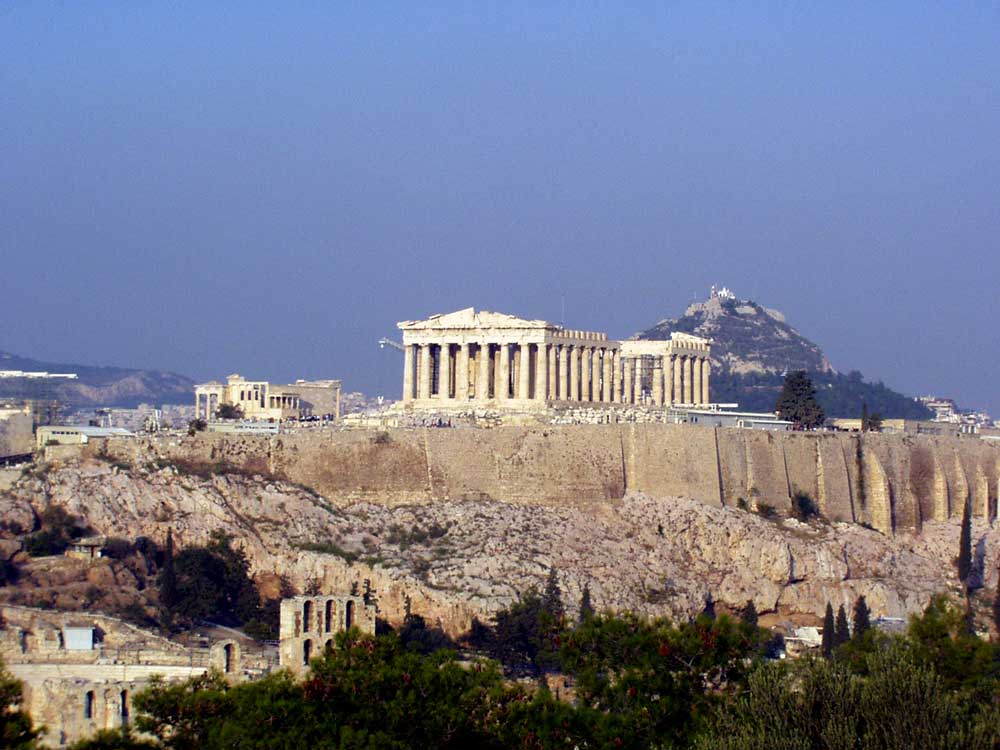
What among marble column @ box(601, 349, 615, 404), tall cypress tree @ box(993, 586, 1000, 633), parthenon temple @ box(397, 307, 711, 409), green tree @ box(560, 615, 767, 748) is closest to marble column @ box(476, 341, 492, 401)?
parthenon temple @ box(397, 307, 711, 409)

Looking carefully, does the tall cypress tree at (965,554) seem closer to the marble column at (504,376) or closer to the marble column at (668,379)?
the marble column at (668,379)

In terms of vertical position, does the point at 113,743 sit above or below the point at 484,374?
below

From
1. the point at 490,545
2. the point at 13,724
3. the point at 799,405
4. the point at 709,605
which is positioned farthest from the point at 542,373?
A: the point at 13,724

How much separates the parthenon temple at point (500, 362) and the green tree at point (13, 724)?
47679 millimetres

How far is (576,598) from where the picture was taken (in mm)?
66062

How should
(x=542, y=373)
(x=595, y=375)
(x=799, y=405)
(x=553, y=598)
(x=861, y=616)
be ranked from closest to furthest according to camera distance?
(x=553, y=598)
(x=861, y=616)
(x=542, y=373)
(x=595, y=375)
(x=799, y=405)

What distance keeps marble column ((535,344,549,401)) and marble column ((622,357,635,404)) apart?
10.8 m

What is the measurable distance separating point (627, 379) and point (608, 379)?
4.69m

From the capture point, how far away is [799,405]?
305 ft

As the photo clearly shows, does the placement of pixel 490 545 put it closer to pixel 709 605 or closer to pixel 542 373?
pixel 709 605

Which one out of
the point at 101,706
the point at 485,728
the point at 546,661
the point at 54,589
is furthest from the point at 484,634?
the point at 485,728

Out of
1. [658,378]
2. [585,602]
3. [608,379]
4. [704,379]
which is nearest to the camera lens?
[585,602]

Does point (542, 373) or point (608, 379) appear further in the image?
point (608, 379)

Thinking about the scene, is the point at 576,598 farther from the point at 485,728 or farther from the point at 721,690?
the point at 485,728
